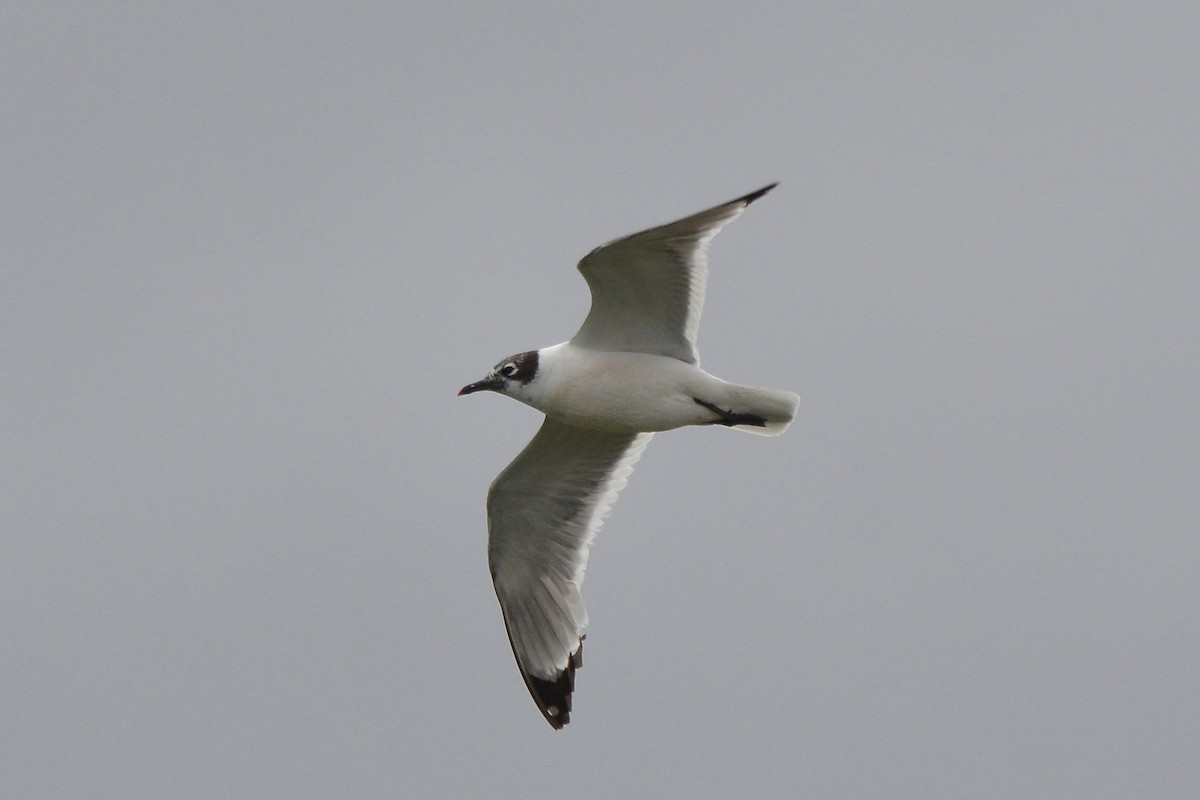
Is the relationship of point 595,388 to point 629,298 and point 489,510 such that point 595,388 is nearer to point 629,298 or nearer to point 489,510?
point 629,298

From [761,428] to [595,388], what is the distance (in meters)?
1.18

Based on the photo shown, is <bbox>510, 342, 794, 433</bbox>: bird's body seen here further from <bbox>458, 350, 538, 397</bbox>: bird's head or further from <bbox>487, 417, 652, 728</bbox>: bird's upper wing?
<bbox>487, 417, 652, 728</bbox>: bird's upper wing

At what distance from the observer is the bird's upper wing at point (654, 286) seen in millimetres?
9648

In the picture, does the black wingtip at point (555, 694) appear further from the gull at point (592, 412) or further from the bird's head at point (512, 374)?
the bird's head at point (512, 374)

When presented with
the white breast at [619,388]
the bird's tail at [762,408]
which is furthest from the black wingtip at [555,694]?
the bird's tail at [762,408]

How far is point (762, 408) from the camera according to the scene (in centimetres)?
1047

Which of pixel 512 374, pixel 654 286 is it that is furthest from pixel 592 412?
pixel 654 286

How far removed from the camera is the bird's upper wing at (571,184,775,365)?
380 inches

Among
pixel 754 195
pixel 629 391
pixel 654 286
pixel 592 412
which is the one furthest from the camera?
pixel 592 412

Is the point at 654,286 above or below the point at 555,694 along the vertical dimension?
above

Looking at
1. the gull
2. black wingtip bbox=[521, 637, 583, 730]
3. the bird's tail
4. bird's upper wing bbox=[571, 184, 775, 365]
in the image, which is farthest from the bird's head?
black wingtip bbox=[521, 637, 583, 730]

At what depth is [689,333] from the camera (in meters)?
10.4

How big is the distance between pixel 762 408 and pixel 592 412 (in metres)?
1.10

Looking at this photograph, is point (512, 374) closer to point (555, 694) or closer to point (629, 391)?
point (629, 391)
